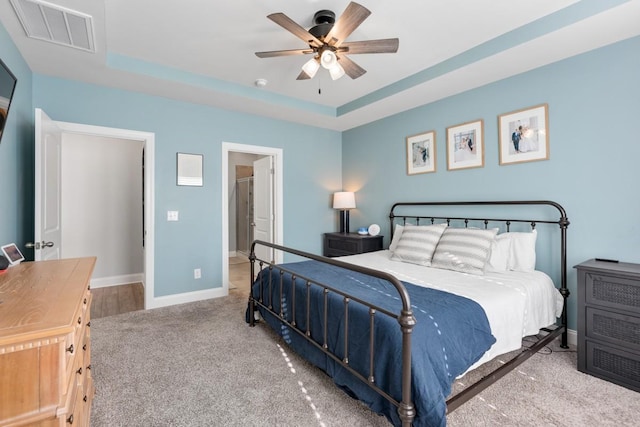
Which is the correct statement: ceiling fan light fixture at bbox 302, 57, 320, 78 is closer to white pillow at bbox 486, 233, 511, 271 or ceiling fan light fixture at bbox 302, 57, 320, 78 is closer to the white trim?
white pillow at bbox 486, 233, 511, 271

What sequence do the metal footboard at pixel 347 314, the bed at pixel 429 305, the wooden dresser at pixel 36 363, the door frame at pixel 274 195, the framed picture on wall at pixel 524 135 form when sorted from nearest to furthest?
1. the wooden dresser at pixel 36 363
2. the metal footboard at pixel 347 314
3. the bed at pixel 429 305
4. the framed picture on wall at pixel 524 135
5. the door frame at pixel 274 195

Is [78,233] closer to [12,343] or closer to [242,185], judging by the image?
[242,185]

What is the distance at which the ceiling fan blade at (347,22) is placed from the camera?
1.80 metres

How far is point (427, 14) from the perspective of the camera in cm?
225

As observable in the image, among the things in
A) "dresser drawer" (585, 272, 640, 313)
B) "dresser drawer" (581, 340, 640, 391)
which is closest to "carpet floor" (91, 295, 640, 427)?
"dresser drawer" (581, 340, 640, 391)

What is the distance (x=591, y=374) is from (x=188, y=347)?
3053 millimetres

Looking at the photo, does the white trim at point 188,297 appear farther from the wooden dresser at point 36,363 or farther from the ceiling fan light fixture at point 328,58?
the ceiling fan light fixture at point 328,58

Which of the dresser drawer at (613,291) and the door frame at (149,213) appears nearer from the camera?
the dresser drawer at (613,291)

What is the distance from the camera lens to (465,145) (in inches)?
132

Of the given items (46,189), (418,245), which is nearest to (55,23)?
(46,189)

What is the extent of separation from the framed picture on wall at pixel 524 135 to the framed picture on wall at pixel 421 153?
2.58ft

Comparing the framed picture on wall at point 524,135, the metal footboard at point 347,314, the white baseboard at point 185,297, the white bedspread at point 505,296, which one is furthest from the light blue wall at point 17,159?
the framed picture on wall at point 524,135

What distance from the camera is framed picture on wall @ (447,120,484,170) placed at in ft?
10.6

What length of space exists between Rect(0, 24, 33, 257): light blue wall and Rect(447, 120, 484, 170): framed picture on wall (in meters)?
3.97
